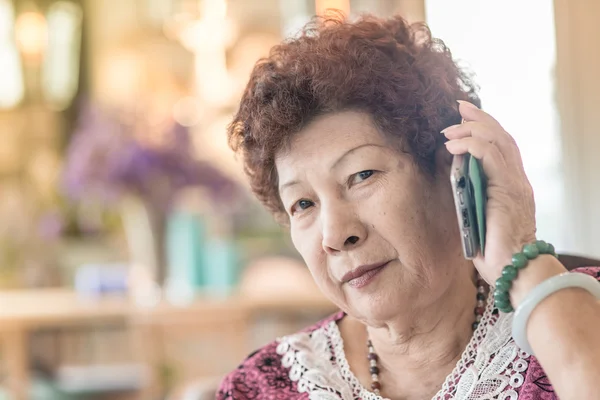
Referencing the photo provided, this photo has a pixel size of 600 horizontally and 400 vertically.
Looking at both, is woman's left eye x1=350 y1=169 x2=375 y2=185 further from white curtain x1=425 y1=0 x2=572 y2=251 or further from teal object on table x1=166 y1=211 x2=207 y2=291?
teal object on table x1=166 y1=211 x2=207 y2=291

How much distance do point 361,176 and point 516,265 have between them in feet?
0.86

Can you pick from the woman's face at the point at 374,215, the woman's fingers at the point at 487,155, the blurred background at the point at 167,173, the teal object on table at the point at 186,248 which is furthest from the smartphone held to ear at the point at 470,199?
the teal object on table at the point at 186,248

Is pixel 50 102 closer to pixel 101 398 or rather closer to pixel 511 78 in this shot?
pixel 101 398

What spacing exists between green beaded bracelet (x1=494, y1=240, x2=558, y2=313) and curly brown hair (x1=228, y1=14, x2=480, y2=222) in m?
0.23

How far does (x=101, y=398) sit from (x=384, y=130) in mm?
3836

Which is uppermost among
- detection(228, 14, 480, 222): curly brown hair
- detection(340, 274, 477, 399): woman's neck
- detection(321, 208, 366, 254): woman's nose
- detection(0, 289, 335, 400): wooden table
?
detection(228, 14, 480, 222): curly brown hair

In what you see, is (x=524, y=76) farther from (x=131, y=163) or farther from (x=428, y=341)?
(x=131, y=163)

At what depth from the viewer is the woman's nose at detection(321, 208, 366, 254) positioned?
3.59ft

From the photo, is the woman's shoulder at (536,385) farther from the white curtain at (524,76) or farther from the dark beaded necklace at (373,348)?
the white curtain at (524,76)

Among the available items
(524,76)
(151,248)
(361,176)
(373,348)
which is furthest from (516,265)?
(151,248)

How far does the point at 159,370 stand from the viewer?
3.42m

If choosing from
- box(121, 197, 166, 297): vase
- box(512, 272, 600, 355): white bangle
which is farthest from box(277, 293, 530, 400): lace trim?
box(121, 197, 166, 297): vase

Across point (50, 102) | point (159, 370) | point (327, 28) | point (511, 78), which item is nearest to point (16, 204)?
point (50, 102)

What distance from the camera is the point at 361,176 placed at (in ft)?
Result: 3.64
